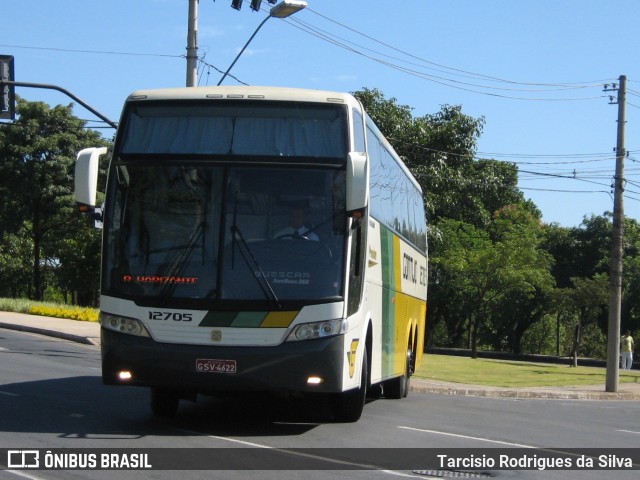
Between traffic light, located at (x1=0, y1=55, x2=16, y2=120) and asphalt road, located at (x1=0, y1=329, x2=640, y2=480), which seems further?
traffic light, located at (x1=0, y1=55, x2=16, y2=120)

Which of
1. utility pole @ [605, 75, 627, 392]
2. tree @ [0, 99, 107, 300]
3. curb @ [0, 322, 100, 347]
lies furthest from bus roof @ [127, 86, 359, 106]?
tree @ [0, 99, 107, 300]

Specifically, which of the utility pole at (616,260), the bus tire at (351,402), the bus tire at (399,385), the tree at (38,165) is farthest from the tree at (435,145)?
the bus tire at (351,402)

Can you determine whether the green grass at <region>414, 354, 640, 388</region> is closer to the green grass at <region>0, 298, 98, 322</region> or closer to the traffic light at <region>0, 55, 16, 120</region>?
the traffic light at <region>0, 55, 16, 120</region>

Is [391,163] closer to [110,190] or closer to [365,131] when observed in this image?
[365,131]

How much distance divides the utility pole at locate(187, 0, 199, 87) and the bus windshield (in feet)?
42.1

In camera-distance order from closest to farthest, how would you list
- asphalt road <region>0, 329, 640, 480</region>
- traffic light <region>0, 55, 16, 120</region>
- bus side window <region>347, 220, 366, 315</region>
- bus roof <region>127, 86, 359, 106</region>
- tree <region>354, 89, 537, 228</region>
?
asphalt road <region>0, 329, 640, 480</region>, bus side window <region>347, 220, 366, 315</region>, bus roof <region>127, 86, 359, 106</region>, traffic light <region>0, 55, 16, 120</region>, tree <region>354, 89, 537, 228</region>

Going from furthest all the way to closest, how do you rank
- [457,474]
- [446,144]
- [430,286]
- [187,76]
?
[430,286]
[446,144]
[187,76]
[457,474]

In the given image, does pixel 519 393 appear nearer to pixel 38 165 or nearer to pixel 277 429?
pixel 277 429

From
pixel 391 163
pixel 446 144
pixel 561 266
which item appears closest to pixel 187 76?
pixel 391 163

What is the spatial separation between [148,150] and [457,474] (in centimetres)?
503

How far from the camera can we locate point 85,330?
3169cm

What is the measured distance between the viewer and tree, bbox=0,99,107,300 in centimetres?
4956

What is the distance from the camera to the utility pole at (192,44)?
2391 centimetres

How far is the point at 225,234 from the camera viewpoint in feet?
36.6
